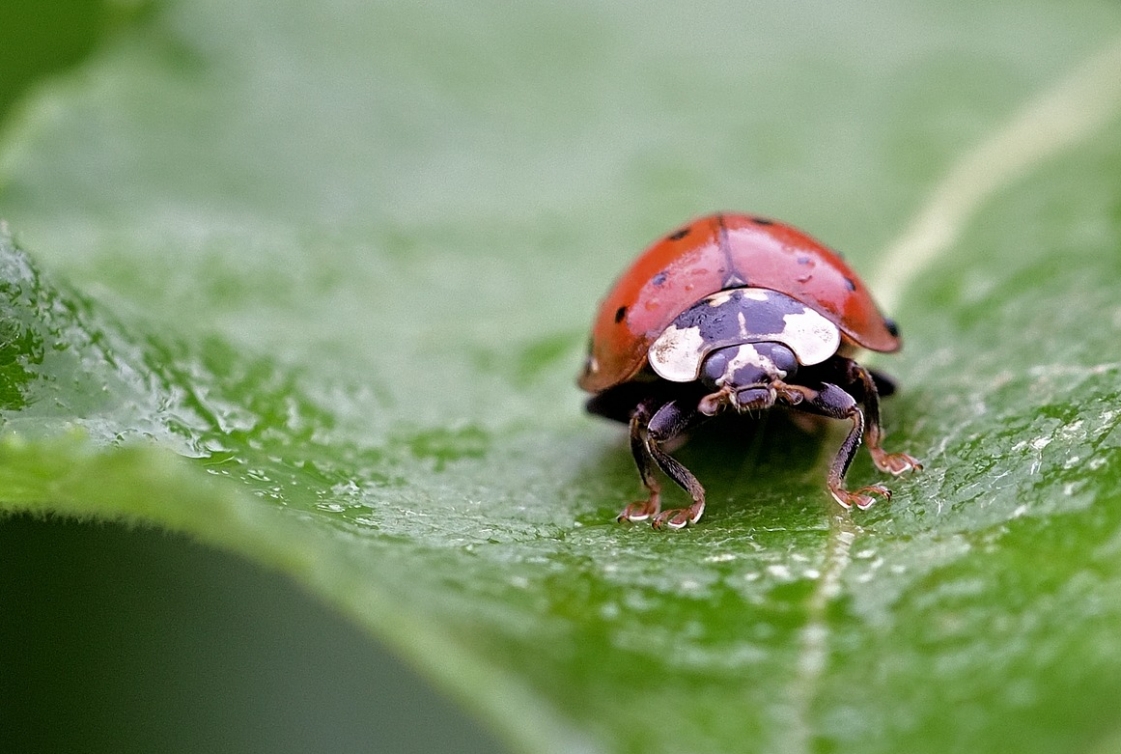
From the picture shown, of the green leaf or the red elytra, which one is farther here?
the red elytra

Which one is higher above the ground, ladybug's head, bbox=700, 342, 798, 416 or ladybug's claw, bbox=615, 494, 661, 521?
ladybug's head, bbox=700, 342, 798, 416

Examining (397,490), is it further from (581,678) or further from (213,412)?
(581,678)

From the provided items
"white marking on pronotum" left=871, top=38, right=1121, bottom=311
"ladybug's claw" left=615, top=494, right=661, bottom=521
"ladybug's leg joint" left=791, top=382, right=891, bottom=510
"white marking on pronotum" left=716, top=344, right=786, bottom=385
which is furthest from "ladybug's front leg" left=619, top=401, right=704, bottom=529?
"white marking on pronotum" left=871, top=38, right=1121, bottom=311

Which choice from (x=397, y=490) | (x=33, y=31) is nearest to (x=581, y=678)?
(x=397, y=490)

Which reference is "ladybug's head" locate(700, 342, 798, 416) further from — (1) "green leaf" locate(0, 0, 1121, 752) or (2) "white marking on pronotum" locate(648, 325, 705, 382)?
(1) "green leaf" locate(0, 0, 1121, 752)

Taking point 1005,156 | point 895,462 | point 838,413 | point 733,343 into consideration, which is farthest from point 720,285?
point 1005,156

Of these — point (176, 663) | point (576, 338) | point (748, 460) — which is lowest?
point (176, 663)

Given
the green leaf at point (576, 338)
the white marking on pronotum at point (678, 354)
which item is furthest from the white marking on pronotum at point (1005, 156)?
the white marking on pronotum at point (678, 354)

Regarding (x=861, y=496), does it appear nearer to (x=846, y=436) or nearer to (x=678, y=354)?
(x=846, y=436)
